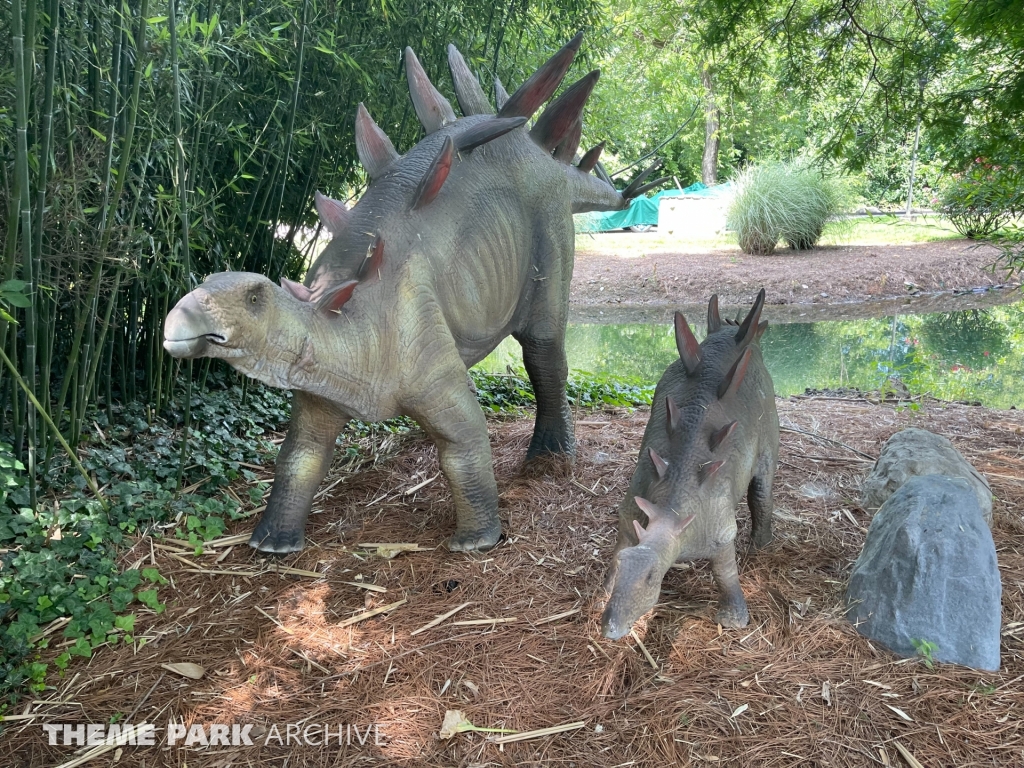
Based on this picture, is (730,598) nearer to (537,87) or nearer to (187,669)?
(187,669)

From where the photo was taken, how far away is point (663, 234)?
16.8 m

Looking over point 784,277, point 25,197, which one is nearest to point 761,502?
point 25,197

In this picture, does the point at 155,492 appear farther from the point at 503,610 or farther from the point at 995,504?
the point at 995,504

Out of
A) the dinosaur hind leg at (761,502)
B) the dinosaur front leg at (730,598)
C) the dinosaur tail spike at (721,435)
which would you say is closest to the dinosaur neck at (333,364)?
the dinosaur tail spike at (721,435)

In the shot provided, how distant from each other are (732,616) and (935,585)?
0.61 m

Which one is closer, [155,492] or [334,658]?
[334,658]

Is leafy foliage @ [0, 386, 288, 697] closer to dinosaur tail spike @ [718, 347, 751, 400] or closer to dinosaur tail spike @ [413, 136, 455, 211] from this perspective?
dinosaur tail spike @ [413, 136, 455, 211]

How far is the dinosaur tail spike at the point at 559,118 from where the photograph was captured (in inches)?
125

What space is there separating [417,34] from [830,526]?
9.89 feet

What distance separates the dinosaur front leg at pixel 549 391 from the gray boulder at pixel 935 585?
60.2 inches

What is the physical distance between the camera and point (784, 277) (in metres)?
11.8

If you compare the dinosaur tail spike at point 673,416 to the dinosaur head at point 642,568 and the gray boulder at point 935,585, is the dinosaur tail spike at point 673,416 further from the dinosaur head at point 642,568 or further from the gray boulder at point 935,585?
the gray boulder at point 935,585

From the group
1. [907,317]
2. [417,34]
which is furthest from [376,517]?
[907,317]

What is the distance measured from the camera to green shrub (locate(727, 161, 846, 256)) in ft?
45.7
